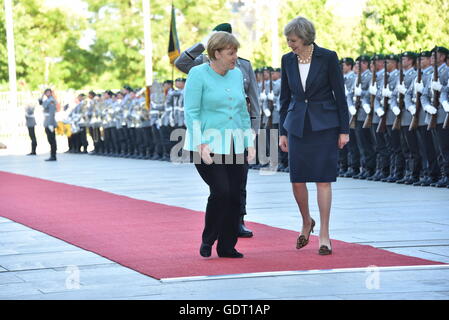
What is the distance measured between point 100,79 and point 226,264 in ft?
153

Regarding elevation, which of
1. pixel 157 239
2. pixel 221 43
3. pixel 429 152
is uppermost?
pixel 221 43

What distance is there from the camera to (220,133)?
7676mm

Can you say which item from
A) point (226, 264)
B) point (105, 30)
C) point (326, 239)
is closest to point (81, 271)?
point (226, 264)

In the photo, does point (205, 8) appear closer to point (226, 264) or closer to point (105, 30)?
point (105, 30)

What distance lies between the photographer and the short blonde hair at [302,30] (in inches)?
308

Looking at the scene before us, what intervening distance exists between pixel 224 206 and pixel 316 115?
3.18ft

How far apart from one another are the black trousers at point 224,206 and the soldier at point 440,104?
6.41m

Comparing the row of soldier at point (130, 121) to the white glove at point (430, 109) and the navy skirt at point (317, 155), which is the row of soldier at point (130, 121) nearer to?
the white glove at point (430, 109)

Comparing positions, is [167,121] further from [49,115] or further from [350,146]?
[350,146]

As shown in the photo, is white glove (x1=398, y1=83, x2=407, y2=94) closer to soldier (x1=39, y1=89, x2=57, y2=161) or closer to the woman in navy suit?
the woman in navy suit

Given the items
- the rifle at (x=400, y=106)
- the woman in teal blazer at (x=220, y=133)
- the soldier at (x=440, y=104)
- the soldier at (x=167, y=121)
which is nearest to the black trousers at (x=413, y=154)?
the rifle at (x=400, y=106)

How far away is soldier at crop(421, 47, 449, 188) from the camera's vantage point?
13672 mm

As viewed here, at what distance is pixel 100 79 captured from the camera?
2109 inches

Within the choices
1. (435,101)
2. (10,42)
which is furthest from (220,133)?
(10,42)
